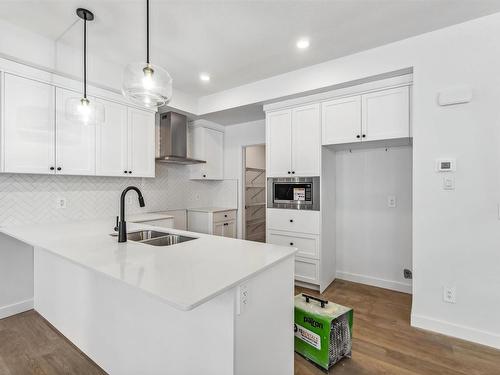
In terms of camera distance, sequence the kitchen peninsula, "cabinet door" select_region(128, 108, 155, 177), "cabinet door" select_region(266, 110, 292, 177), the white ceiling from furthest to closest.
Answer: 1. "cabinet door" select_region(266, 110, 292, 177)
2. "cabinet door" select_region(128, 108, 155, 177)
3. the white ceiling
4. the kitchen peninsula

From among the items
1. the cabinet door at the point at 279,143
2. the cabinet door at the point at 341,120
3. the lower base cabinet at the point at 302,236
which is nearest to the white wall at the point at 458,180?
the cabinet door at the point at 341,120

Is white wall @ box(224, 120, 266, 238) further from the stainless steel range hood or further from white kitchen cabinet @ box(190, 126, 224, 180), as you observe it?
the stainless steel range hood

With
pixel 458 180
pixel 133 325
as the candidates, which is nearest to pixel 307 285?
pixel 458 180

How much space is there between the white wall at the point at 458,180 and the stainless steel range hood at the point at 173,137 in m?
2.79

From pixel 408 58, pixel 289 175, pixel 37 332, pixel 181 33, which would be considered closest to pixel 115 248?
pixel 37 332

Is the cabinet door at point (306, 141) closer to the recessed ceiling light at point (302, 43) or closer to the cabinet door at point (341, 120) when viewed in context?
the cabinet door at point (341, 120)

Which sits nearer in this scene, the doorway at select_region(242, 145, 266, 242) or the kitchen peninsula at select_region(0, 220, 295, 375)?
the kitchen peninsula at select_region(0, 220, 295, 375)

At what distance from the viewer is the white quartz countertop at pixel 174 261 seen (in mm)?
1018

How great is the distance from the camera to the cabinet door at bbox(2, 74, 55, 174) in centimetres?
226

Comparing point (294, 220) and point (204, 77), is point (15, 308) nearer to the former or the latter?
point (294, 220)

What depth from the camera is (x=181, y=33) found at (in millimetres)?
2342

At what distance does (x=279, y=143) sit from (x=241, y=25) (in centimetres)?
151

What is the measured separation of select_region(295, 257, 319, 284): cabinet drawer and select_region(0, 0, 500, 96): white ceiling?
2368 millimetres

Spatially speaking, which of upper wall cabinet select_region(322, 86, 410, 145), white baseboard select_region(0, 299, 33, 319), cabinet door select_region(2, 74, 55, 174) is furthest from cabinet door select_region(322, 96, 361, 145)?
white baseboard select_region(0, 299, 33, 319)
